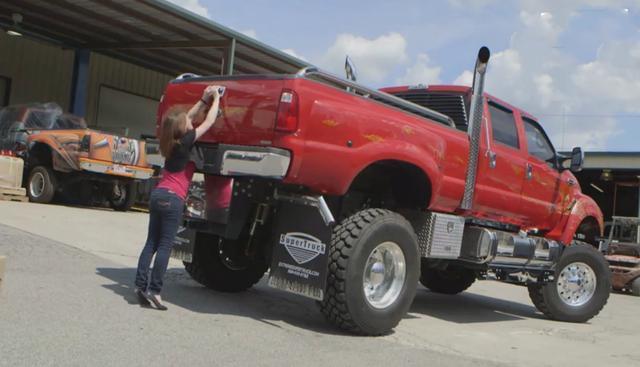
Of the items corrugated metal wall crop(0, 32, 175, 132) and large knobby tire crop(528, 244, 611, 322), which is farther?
corrugated metal wall crop(0, 32, 175, 132)

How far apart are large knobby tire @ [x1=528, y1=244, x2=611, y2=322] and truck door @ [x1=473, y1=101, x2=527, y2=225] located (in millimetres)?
896

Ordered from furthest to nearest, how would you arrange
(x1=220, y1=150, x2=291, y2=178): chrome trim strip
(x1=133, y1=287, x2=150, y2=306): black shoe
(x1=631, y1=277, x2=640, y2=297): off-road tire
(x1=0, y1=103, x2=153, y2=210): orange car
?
1. (x1=631, y1=277, x2=640, y2=297): off-road tire
2. (x1=0, y1=103, x2=153, y2=210): orange car
3. (x1=133, y1=287, x2=150, y2=306): black shoe
4. (x1=220, y1=150, x2=291, y2=178): chrome trim strip

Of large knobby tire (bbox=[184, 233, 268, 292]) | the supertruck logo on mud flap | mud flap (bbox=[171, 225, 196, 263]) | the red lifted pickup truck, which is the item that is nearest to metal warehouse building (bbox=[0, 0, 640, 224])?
large knobby tire (bbox=[184, 233, 268, 292])

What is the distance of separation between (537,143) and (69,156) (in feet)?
Result: 31.6

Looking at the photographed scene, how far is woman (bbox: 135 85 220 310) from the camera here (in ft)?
17.7

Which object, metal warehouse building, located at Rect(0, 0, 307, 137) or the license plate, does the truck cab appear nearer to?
the license plate

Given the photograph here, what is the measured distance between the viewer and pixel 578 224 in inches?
334

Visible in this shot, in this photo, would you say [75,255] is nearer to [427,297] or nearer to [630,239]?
[427,297]

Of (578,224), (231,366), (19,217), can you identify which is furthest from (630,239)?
(231,366)

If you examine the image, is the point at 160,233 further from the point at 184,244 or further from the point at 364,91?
the point at 364,91

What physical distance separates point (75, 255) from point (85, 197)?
26.1 ft

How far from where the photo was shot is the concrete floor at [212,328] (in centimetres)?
430

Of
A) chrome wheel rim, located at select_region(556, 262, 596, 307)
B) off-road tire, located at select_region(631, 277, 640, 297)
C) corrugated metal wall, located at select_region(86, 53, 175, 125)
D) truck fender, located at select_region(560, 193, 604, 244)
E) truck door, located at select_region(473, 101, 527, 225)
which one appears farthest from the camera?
corrugated metal wall, located at select_region(86, 53, 175, 125)

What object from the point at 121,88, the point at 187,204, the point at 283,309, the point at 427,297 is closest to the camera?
the point at 187,204
